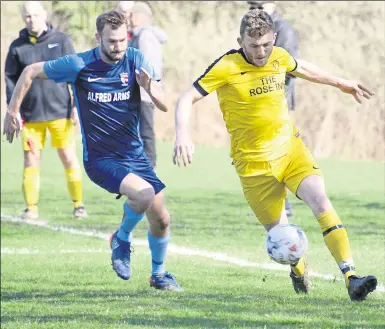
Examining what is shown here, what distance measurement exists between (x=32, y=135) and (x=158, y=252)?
502 cm

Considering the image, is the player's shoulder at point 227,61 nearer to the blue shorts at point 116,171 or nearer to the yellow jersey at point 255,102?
the yellow jersey at point 255,102

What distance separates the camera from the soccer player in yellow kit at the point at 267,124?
8086 mm

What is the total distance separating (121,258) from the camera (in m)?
8.96

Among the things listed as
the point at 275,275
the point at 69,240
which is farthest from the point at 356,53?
the point at 275,275

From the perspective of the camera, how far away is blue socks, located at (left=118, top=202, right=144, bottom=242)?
8.91 m

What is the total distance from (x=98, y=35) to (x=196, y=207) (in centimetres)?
680

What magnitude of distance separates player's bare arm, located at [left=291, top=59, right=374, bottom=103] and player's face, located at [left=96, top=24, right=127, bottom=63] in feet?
4.14

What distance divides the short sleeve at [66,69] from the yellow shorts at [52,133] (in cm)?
474

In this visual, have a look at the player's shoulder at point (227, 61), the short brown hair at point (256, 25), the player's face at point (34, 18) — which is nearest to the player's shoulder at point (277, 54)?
the player's shoulder at point (227, 61)

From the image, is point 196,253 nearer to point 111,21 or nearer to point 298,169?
point 298,169

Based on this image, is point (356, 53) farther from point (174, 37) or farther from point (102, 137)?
point (102, 137)

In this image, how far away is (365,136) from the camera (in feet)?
62.2

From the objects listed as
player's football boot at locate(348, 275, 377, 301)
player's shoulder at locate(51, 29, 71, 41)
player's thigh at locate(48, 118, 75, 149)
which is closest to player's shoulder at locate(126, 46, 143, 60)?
player's football boot at locate(348, 275, 377, 301)

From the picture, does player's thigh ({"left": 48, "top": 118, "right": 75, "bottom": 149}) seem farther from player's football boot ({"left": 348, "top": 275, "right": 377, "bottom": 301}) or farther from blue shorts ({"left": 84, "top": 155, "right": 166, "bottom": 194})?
player's football boot ({"left": 348, "top": 275, "right": 377, "bottom": 301})
